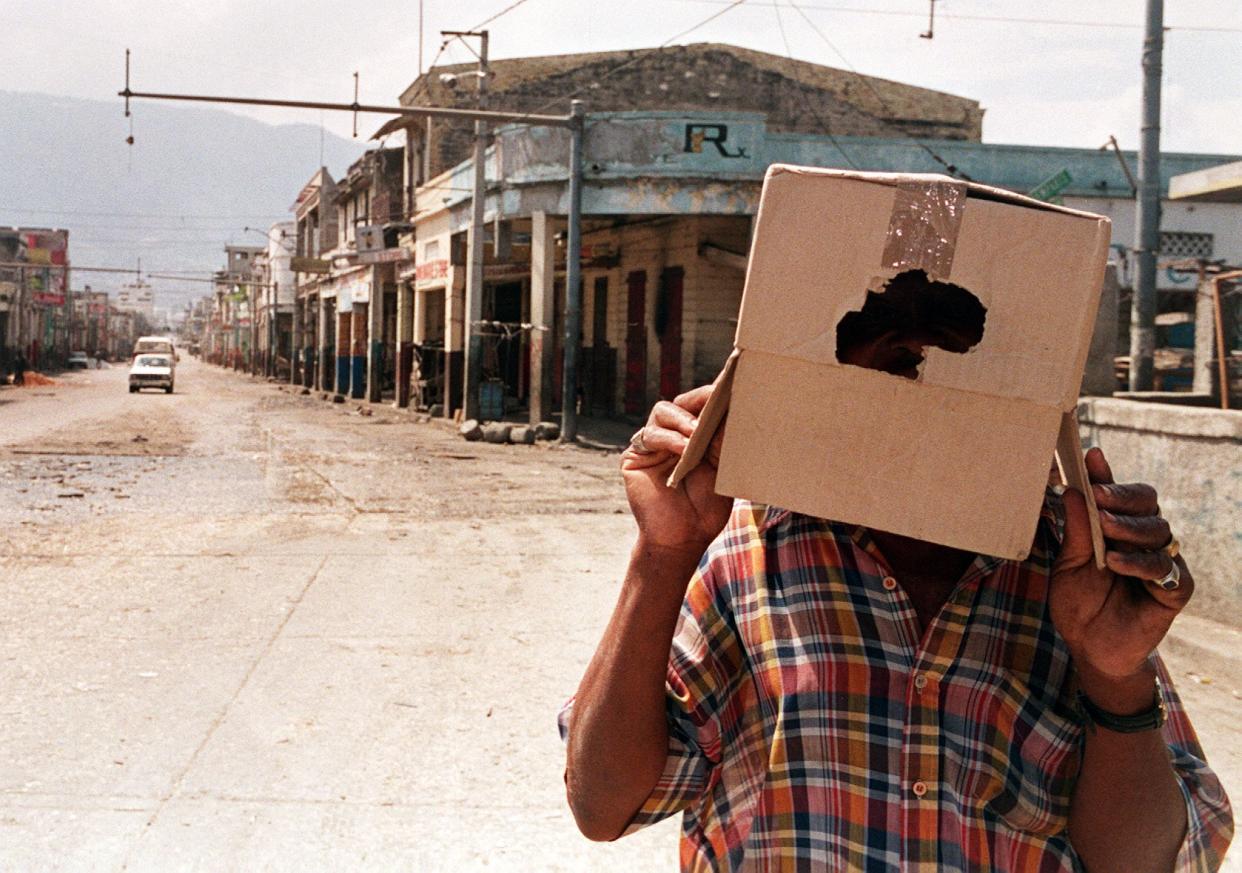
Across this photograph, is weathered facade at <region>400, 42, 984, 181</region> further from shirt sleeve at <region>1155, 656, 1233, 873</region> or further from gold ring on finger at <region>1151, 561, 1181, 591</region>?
gold ring on finger at <region>1151, 561, 1181, 591</region>

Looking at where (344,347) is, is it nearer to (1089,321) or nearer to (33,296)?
(33,296)

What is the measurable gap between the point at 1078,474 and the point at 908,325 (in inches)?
10.3

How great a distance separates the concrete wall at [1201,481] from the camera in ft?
19.1

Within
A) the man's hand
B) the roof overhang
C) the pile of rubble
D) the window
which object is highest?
the window

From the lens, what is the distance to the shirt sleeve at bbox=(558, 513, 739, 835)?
145cm

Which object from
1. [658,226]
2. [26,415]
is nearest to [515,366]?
[658,226]

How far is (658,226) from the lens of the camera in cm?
2198

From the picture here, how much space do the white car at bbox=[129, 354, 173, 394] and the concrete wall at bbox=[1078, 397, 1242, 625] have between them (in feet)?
120

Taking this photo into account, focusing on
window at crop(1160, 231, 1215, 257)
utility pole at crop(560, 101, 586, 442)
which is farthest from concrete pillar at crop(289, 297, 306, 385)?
window at crop(1160, 231, 1215, 257)

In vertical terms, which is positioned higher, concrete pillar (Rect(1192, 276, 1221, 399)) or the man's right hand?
concrete pillar (Rect(1192, 276, 1221, 399))

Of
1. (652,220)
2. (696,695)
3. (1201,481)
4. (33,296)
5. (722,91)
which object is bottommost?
(1201,481)

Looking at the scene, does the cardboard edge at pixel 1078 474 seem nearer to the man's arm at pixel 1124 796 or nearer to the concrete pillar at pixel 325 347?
the man's arm at pixel 1124 796

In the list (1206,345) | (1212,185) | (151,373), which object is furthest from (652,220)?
(151,373)

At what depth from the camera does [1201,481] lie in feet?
19.7
